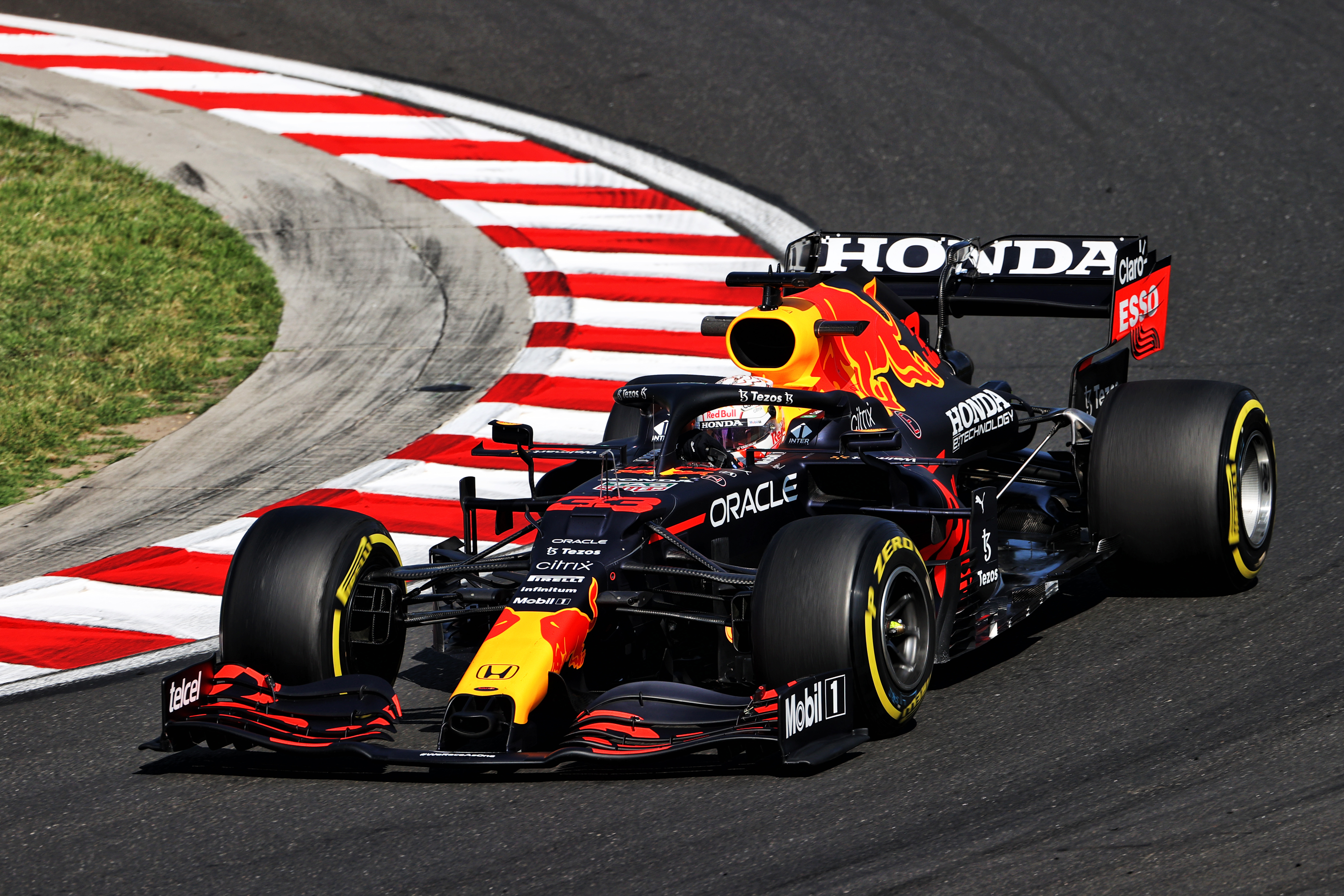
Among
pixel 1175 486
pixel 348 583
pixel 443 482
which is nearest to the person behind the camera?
pixel 348 583

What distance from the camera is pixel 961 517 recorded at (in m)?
6.22

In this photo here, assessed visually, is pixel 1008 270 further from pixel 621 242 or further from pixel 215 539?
pixel 621 242

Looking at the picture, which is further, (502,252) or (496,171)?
(496,171)

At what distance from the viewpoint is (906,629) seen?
221 inches

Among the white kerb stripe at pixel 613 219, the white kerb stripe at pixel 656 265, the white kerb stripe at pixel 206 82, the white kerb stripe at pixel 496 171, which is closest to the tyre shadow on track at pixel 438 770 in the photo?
the white kerb stripe at pixel 656 265

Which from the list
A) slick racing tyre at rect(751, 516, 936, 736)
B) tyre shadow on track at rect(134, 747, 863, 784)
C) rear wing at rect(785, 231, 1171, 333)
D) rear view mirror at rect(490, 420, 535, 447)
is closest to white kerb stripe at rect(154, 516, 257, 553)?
rear view mirror at rect(490, 420, 535, 447)

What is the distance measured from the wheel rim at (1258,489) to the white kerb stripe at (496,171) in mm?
7044

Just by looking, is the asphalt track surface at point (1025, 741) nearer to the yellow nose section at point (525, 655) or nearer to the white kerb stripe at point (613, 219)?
the yellow nose section at point (525, 655)

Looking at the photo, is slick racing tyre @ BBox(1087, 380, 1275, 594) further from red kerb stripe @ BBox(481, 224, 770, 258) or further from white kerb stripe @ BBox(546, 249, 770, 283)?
red kerb stripe @ BBox(481, 224, 770, 258)

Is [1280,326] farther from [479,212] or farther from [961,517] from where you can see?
[479,212]

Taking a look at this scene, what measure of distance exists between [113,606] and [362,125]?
26.1ft

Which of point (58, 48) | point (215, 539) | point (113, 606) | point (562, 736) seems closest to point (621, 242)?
point (215, 539)

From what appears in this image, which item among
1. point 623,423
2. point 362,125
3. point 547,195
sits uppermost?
point 362,125

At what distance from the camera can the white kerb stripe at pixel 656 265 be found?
38.4ft
